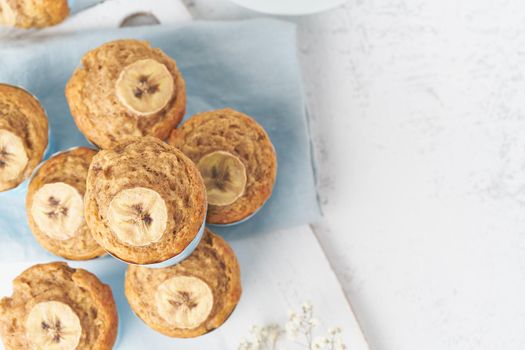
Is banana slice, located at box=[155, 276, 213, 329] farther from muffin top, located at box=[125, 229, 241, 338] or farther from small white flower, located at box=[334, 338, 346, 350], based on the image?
small white flower, located at box=[334, 338, 346, 350]

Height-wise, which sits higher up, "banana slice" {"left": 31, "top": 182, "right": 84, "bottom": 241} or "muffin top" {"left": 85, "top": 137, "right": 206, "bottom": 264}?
"muffin top" {"left": 85, "top": 137, "right": 206, "bottom": 264}

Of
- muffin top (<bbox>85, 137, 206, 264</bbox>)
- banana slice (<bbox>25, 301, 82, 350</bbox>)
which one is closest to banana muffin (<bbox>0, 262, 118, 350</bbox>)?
banana slice (<bbox>25, 301, 82, 350</bbox>)

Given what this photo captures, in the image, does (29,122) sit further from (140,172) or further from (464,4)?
(464,4)

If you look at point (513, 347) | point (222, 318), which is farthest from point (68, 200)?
point (513, 347)

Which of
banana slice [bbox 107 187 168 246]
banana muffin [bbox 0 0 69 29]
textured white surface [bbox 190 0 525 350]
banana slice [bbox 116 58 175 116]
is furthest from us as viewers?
textured white surface [bbox 190 0 525 350]

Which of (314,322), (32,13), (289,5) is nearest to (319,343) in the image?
(314,322)

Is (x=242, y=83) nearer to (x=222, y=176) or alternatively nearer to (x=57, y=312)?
(x=222, y=176)
